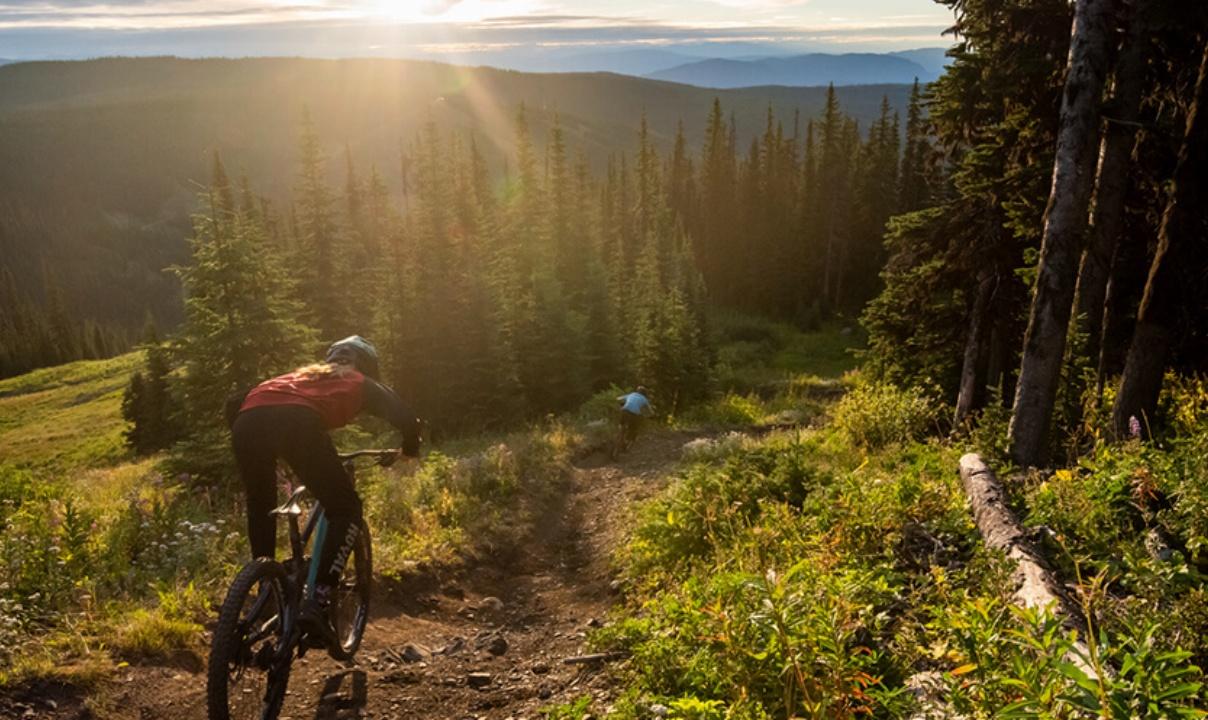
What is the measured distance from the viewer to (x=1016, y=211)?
458 inches

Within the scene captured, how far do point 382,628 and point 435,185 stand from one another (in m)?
32.6

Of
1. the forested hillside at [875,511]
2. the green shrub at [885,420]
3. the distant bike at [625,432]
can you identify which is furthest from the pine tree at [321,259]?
the green shrub at [885,420]

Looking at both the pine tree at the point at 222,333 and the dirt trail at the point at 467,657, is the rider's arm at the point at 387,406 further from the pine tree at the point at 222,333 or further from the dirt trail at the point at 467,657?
the pine tree at the point at 222,333

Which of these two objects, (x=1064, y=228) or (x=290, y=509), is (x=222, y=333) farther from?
(x=1064, y=228)

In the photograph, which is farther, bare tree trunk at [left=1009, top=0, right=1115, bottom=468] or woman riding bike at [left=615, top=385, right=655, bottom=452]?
woman riding bike at [left=615, top=385, right=655, bottom=452]

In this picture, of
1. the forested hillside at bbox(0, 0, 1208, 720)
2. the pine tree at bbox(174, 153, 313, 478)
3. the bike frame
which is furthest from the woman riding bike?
the bike frame

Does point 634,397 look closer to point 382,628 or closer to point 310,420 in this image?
point 382,628

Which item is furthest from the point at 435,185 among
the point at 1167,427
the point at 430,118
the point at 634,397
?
the point at 1167,427

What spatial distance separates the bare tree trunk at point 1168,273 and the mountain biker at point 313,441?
8.36 m

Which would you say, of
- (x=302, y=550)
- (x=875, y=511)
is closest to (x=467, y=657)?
(x=302, y=550)

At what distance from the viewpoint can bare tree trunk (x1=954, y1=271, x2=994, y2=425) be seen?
13.7 m

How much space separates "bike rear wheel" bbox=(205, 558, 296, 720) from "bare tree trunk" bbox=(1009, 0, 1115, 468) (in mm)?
8130

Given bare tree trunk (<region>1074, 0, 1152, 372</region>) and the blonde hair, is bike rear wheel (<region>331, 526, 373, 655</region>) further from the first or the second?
bare tree trunk (<region>1074, 0, 1152, 372</region>)

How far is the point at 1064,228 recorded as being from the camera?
841cm
